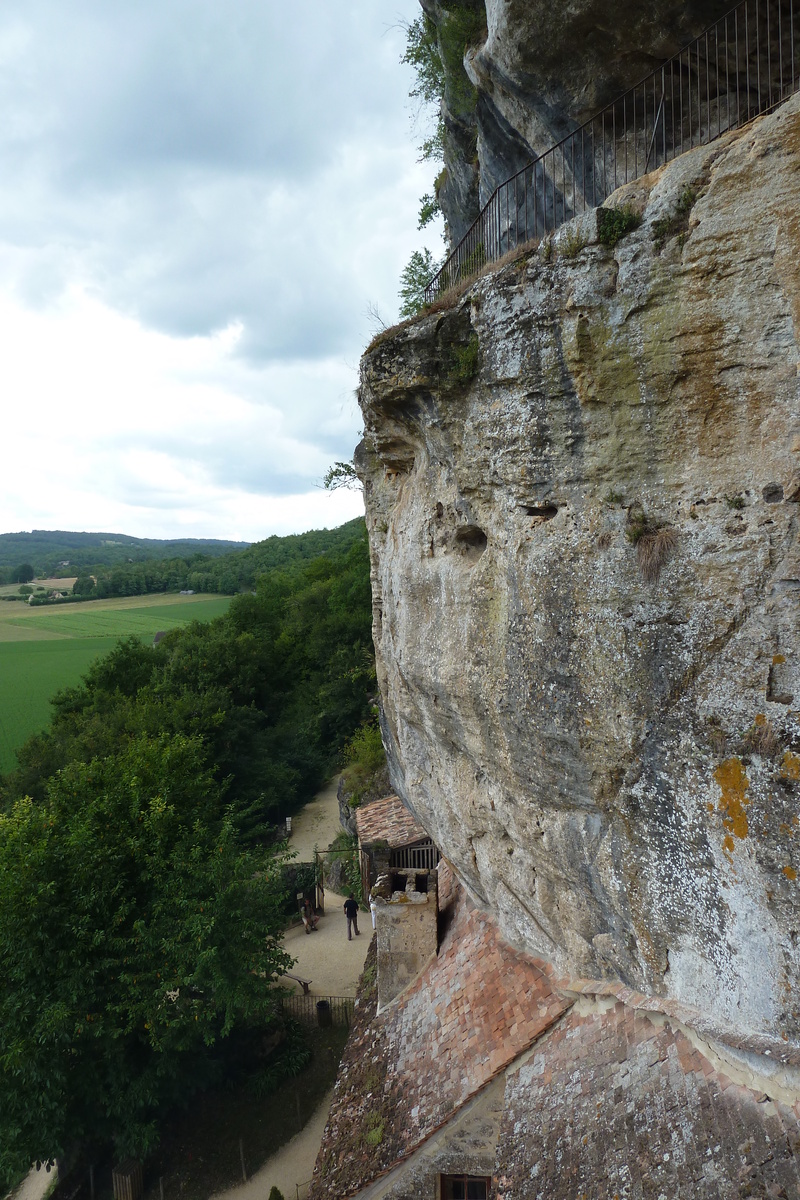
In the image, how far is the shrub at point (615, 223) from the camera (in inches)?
206

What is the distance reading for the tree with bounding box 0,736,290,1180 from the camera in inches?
380

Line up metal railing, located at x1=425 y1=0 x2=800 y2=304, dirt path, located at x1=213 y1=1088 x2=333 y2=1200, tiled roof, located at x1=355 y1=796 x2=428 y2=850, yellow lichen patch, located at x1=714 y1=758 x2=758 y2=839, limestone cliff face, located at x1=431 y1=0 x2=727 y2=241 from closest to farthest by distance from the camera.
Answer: yellow lichen patch, located at x1=714 y1=758 x2=758 y2=839, metal railing, located at x1=425 y1=0 x2=800 y2=304, limestone cliff face, located at x1=431 y1=0 x2=727 y2=241, dirt path, located at x1=213 y1=1088 x2=333 y2=1200, tiled roof, located at x1=355 y1=796 x2=428 y2=850

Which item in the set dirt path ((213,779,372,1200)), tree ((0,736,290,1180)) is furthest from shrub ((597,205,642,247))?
dirt path ((213,779,372,1200))

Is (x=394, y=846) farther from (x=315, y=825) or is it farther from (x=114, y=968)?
(x=315, y=825)

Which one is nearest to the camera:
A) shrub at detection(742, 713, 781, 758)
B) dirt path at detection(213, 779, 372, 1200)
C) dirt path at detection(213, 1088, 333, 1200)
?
shrub at detection(742, 713, 781, 758)

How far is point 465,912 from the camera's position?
9953mm

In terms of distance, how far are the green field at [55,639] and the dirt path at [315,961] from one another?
11855mm

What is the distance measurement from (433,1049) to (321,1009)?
19.3ft

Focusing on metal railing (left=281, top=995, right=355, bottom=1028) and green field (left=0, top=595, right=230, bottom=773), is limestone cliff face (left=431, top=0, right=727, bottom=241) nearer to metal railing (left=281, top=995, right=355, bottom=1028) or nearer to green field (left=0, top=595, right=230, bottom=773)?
metal railing (left=281, top=995, right=355, bottom=1028)

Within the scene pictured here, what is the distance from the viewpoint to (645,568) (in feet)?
17.7

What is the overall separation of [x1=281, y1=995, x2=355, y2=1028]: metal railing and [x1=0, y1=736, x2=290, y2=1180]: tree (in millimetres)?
1846

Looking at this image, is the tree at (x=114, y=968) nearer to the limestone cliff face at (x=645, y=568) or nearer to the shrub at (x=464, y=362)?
the limestone cliff face at (x=645, y=568)

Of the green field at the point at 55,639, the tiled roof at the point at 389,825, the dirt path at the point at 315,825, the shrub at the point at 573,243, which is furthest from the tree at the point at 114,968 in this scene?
the green field at the point at 55,639

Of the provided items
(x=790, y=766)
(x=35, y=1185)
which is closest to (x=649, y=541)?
(x=790, y=766)
